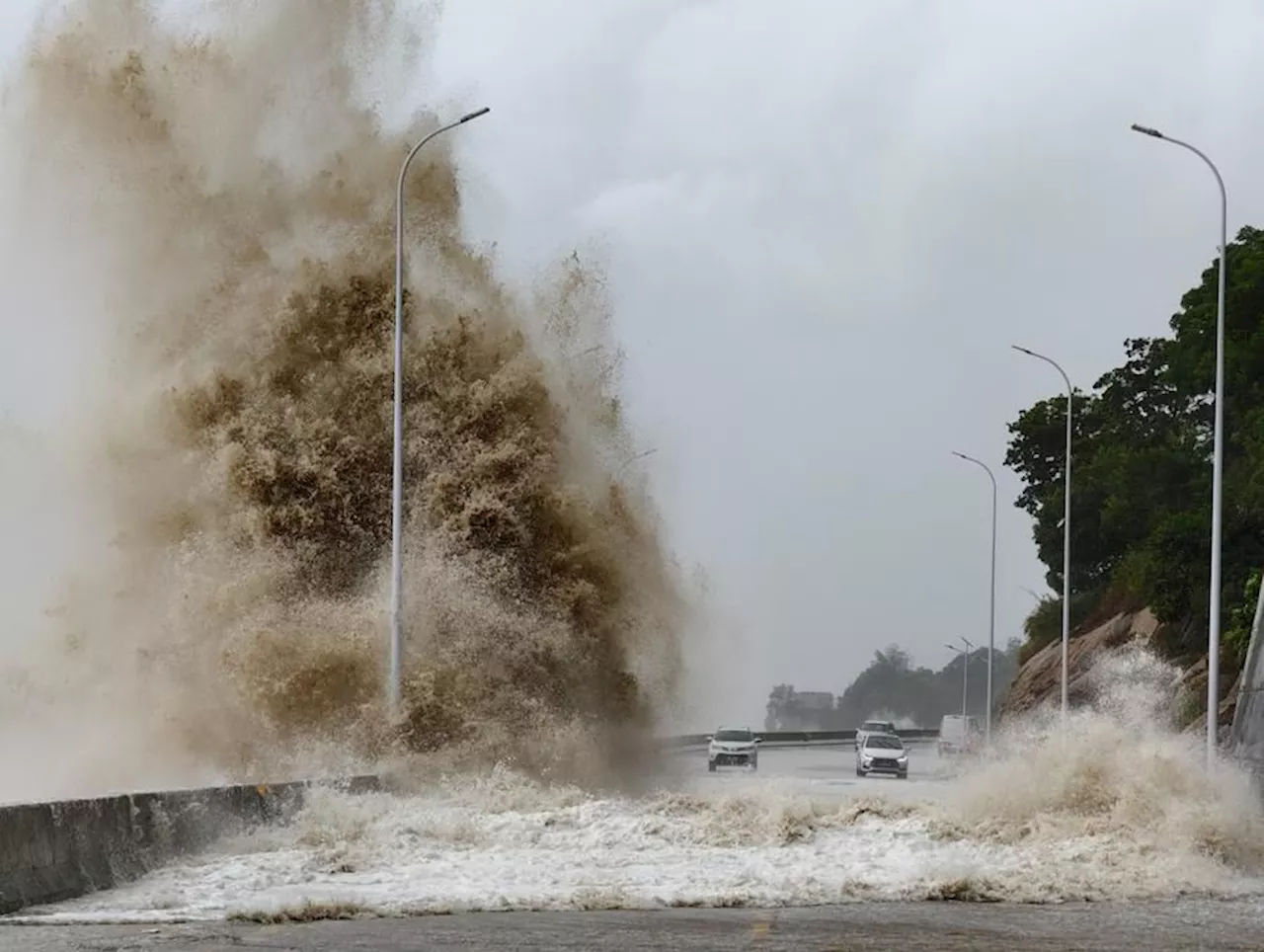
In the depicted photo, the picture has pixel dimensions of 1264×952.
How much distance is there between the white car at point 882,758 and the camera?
5319 cm

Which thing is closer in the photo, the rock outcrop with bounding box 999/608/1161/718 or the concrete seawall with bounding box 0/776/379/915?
the concrete seawall with bounding box 0/776/379/915

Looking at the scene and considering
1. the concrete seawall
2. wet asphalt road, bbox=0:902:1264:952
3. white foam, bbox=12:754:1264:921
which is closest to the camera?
wet asphalt road, bbox=0:902:1264:952

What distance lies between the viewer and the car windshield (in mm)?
54094

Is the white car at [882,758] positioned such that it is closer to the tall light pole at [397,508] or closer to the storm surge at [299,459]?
the storm surge at [299,459]

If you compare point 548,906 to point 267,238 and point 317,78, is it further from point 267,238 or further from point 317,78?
point 317,78

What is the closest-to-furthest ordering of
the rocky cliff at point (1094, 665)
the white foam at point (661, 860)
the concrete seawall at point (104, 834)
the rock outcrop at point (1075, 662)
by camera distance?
the concrete seawall at point (104, 834) → the white foam at point (661, 860) → the rocky cliff at point (1094, 665) → the rock outcrop at point (1075, 662)

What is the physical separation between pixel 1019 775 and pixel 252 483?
506 inches

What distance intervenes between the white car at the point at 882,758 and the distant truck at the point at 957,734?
26.3ft

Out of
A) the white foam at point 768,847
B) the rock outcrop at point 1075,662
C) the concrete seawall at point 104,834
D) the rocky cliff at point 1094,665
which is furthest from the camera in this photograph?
the rock outcrop at point 1075,662

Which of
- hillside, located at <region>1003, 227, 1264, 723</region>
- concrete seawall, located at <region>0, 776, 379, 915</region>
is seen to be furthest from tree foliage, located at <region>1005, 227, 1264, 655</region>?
concrete seawall, located at <region>0, 776, 379, 915</region>

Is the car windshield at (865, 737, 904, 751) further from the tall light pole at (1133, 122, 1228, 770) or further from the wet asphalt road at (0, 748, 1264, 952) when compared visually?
the wet asphalt road at (0, 748, 1264, 952)

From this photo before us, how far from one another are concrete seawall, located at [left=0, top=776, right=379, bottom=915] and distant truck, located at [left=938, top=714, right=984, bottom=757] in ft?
150

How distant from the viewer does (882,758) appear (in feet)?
175

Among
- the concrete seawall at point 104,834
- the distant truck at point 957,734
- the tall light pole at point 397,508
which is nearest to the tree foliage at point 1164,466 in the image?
the distant truck at point 957,734
